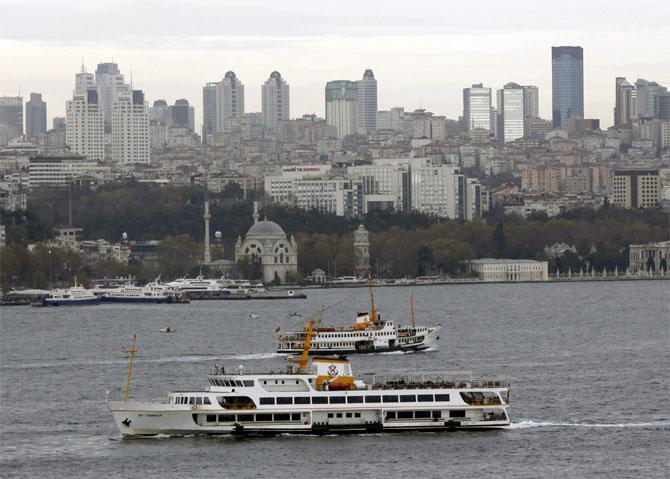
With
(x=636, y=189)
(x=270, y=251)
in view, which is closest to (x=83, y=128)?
(x=636, y=189)

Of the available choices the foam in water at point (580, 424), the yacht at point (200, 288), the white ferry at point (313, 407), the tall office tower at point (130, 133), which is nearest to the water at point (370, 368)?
the foam in water at point (580, 424)

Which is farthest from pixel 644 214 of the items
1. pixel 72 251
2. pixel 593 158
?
pixel 593 158

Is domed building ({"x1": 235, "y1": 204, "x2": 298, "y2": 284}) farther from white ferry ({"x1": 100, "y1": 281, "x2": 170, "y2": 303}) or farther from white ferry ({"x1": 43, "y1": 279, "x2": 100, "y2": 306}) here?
white ferry ({"x1": 43, "y1": 279, "x2": 100, "y2": 306})

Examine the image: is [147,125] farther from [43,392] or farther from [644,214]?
[43,392]

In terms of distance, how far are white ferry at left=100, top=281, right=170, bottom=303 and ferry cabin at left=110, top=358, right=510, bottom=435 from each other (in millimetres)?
49262

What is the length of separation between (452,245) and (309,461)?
247ft

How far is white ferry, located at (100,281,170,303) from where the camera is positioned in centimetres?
8506

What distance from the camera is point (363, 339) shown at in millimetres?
52281

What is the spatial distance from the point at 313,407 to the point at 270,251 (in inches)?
2786

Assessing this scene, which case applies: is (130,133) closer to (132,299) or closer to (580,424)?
(132,299)

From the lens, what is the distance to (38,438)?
36.2 m

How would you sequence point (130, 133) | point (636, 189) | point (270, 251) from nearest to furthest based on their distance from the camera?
1. point (270, 251)
2. point (636, 189)
3. point (130, 133)

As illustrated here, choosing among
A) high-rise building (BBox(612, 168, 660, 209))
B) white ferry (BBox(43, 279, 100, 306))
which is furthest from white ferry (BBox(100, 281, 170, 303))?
high-rise building (BBox(612, 168, 660, 209))

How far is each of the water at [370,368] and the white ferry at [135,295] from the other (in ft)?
25.7
